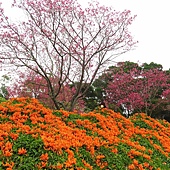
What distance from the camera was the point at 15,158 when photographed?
3.31 meters

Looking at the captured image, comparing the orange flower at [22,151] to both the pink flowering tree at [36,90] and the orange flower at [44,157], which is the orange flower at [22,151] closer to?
the orange flower at [44,157]

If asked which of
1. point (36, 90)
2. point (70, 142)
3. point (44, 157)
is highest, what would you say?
point (36, 90)

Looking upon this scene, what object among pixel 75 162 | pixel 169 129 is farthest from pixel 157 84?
pixel 75 162

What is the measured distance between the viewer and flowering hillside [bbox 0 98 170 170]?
3.42 metres

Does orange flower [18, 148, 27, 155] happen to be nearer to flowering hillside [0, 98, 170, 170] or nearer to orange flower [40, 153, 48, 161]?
flowering hillside [0, 98, 170, 170]

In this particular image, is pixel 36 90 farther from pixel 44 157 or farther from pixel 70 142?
pixel 44 157

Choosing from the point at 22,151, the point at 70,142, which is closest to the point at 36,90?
the point at 70,142

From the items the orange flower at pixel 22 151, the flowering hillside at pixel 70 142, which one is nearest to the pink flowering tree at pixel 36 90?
the flowering hillside at pixel 70 142

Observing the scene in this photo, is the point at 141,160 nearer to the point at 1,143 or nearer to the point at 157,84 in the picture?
the point at 1,143

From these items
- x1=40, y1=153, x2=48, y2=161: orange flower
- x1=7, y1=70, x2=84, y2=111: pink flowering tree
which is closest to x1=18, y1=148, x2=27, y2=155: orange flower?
x1=40, y1=153, x2=48, y2=161: orange flower

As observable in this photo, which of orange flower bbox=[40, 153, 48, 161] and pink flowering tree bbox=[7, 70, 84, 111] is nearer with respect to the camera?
orange flower bbox=[40, 153, 48, 161]

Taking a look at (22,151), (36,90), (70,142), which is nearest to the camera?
(22,151)

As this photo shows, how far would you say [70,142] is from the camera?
402 cm

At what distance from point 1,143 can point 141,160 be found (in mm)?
2366
